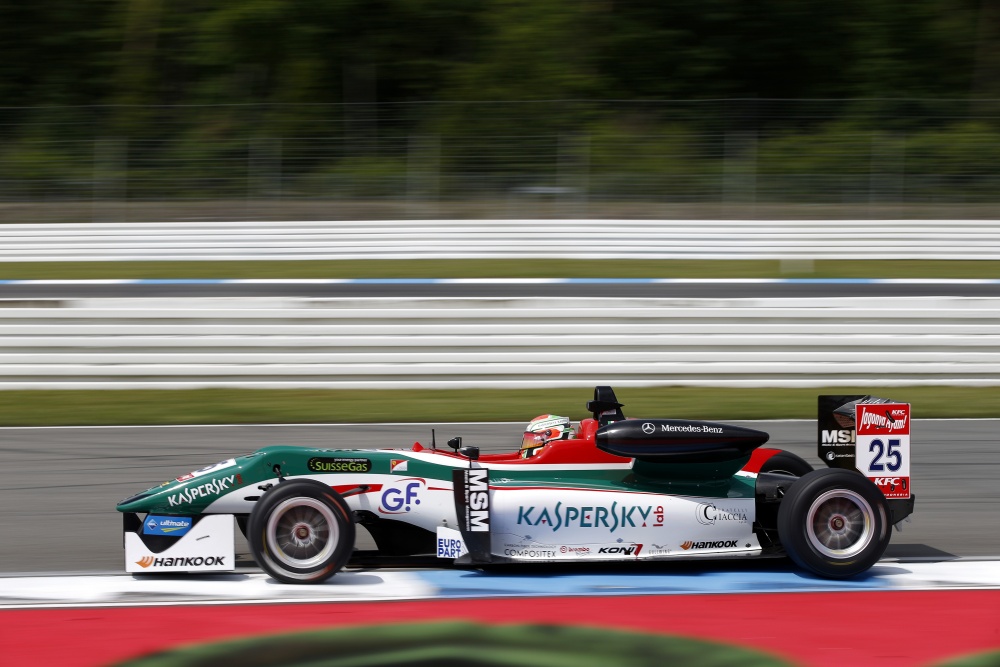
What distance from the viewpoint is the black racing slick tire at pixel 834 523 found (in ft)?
16.1

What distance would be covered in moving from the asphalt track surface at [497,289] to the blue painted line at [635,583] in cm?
658

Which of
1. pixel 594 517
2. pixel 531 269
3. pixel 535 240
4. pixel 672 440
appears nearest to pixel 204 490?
pixel 594 517

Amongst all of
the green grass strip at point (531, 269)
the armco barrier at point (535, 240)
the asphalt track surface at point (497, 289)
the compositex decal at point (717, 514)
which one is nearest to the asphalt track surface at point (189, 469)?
the compositex decal at point (717, 514)

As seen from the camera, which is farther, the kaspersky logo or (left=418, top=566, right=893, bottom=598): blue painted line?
the kaspersky logo

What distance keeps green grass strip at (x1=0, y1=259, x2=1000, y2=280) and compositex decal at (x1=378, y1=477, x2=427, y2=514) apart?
10.3 metres

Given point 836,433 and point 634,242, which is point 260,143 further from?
point 836,433

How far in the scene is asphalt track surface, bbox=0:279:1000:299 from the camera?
12039mm

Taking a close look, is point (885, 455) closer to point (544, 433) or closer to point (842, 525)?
point (842, 525)

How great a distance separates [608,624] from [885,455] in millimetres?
1679

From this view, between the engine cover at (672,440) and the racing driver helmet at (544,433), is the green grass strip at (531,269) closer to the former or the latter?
the racing driver helmet at (544,433)

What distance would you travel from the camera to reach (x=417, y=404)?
9344mm

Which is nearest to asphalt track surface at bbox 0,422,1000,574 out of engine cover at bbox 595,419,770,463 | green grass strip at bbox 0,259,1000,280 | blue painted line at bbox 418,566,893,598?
blue painted line at bbox 418,566,893,598

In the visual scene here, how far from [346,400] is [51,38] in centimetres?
2304

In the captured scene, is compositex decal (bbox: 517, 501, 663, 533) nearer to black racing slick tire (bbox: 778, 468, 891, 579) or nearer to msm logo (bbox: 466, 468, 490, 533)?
msm logo (bbox: 466, 468, 490, 533)
